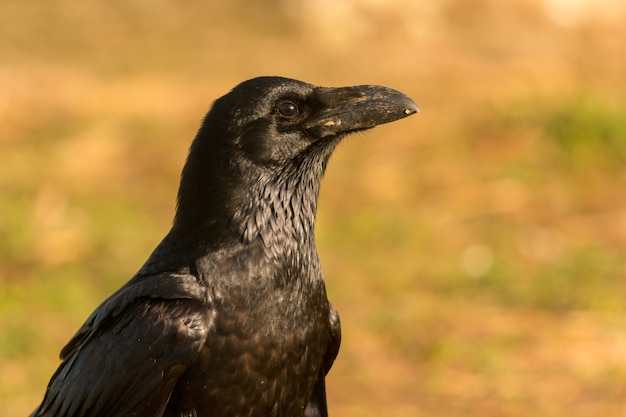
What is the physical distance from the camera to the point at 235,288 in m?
3.91

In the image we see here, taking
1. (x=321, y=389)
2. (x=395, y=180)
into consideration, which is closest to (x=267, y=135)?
(x=321, y=389)

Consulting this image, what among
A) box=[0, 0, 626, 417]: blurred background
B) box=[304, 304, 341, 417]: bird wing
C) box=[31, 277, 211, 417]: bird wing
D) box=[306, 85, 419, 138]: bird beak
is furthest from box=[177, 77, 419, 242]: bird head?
box=[0, 0, 626, 417]: blurred background

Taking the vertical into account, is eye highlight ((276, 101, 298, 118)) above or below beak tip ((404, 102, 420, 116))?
below

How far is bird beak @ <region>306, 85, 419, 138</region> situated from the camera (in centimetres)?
415

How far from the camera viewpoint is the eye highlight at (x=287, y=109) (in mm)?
4109

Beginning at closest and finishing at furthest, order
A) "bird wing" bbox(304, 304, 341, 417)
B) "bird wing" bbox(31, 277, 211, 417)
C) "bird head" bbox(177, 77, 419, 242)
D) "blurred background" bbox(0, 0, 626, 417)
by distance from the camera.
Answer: "bird wing" bbox(31, 277, 211, 417)
"bird head" bbox(177, 77, 419, 242)
"bird wing" bbox(304, 304, 341, 417)
"blurred background" bbox(0, 0, 626, 417)

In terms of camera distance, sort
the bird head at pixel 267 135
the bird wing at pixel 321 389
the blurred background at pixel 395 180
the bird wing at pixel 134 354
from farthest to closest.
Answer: the blurred background at pixel 395 180 < the bird wing at pixel 321 389 < the bird head at pixel 267 135 < the bird wing at pixel 134 354

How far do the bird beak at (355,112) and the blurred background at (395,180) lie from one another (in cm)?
109

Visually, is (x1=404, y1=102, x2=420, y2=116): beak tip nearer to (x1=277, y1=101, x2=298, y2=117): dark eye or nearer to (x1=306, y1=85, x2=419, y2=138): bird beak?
(x1=306, y1=85, x2=419, y2=138): bird beak

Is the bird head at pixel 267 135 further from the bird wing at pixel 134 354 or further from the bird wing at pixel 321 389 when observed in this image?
the bird wing at pixel 321 389

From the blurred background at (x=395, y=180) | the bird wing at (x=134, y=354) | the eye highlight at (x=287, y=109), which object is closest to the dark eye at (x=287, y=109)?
the eye highlight at (x=287, y=109)

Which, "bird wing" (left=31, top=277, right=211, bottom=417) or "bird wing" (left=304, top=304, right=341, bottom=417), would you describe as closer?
"bird wing" (left=31, top=277, right=211, bottom=417)

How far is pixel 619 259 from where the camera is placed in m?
8.05

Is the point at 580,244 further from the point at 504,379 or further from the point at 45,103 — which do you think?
the point at 45,103
